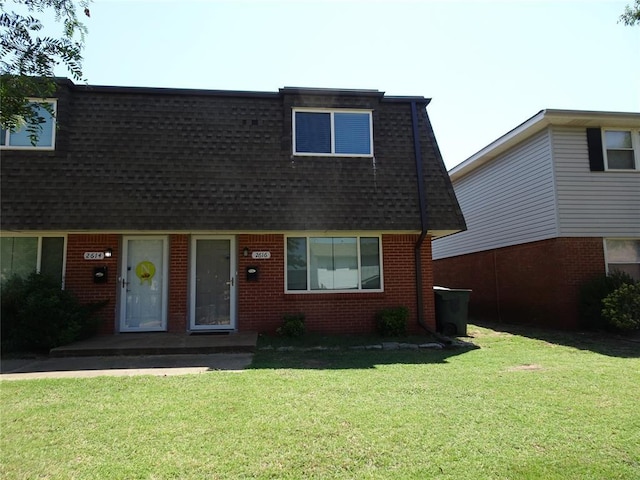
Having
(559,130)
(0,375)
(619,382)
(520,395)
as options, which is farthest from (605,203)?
(0,375)

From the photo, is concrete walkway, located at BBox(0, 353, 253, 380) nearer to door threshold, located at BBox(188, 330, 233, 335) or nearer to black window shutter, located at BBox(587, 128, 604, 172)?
door threshold, located at BBox(188, 330, 233, 335)

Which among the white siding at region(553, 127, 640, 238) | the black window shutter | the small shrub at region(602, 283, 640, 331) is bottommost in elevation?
the small shrub at region(602, 283, 640, 331)

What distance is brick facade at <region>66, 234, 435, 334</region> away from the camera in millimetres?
9320

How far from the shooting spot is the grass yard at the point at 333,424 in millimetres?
3377

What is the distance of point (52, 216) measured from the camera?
29.1 ft

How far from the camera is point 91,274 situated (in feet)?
30.6

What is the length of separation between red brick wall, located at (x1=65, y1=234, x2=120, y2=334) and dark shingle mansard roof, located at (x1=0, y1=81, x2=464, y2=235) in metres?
0.64

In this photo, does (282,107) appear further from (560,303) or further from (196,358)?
(560,303)

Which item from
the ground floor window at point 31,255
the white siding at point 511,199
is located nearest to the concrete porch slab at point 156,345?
the ground floor window at point 31,255

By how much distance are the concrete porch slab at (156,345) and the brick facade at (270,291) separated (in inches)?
29.3

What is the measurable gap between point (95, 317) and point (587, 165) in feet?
42.7

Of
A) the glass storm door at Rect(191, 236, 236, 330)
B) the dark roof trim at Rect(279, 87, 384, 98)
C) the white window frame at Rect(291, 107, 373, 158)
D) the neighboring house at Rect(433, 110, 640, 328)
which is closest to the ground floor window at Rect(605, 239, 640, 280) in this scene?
the neighboring house at Rect(433, 110, 640, 328)

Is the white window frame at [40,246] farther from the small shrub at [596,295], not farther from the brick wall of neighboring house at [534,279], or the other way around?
the small shrub at [596,295]

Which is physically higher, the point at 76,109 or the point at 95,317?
the point at 76,109
